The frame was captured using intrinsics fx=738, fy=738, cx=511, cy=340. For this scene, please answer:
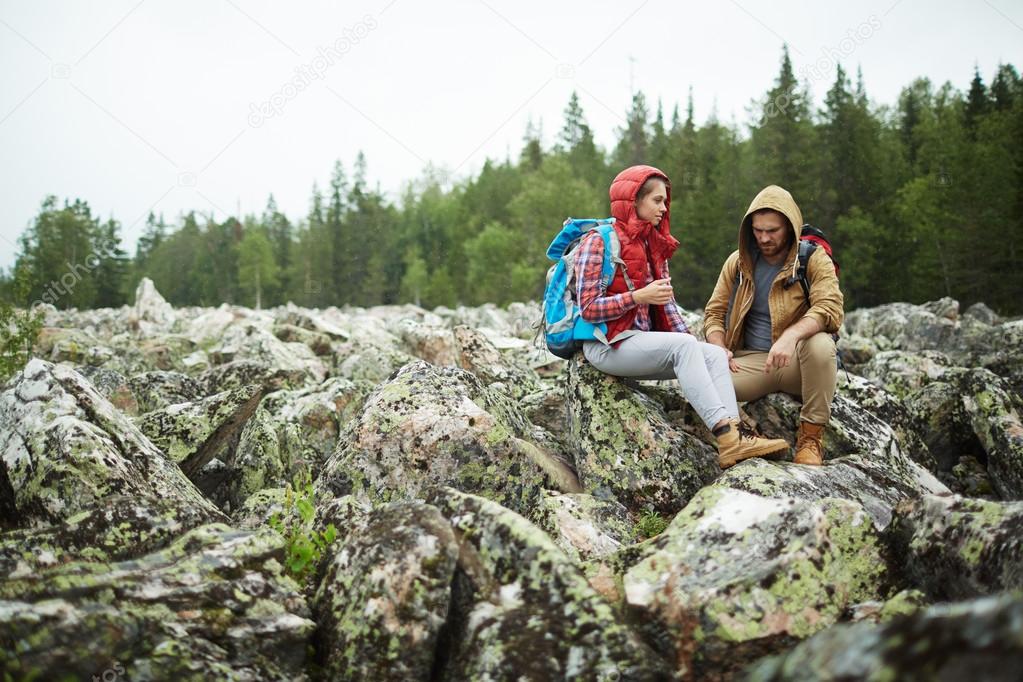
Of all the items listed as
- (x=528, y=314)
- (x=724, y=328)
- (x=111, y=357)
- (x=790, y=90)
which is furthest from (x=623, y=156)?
(x=724, y=328)

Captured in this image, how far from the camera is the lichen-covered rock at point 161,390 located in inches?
382

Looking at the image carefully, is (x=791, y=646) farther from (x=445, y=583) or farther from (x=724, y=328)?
(x=724, y=328)

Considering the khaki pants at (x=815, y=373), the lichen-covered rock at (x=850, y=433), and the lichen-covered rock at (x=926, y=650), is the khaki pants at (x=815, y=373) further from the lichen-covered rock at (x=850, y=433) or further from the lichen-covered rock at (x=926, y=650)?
the lichen-covered rock at (x=926, y=650)

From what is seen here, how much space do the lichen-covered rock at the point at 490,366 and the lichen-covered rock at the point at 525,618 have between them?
5.27 m

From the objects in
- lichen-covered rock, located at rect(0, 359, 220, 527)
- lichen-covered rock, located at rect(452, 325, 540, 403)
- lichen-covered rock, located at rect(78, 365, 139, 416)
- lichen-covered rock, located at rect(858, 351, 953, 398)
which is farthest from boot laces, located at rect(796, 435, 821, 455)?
lichen-covered rock, located at rect(78, 365, 139, 416)

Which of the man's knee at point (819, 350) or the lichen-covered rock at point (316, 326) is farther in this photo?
Answer: the lichen-covered rock at point (316, 326)

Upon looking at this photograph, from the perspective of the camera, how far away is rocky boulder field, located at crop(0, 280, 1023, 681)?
3.09 metres

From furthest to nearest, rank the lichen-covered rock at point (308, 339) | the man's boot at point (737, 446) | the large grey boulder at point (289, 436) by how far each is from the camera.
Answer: the lichen-covered rock at point (308, 339)
the large grey boulder at point (289, 436)
the man's boot at point (737, 446)

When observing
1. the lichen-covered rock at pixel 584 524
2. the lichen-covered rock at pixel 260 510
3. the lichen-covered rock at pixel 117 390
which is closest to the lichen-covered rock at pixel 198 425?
the lichen-covered rock at pixel 260 510

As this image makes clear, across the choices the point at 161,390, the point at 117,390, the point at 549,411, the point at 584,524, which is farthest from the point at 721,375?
the point at 117,390

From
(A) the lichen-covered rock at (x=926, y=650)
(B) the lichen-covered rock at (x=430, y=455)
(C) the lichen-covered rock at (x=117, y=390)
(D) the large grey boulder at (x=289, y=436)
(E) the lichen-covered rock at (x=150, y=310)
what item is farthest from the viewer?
(E) the lichen-covered rock at (x=150, y=310)

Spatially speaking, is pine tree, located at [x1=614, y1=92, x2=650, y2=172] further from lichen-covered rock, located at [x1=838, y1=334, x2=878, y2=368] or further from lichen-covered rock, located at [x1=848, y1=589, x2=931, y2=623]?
lichen-covered rock, located at [x1=848, y1=589, x2=931, y2=623]

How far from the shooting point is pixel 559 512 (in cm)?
502

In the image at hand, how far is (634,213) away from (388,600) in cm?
415
